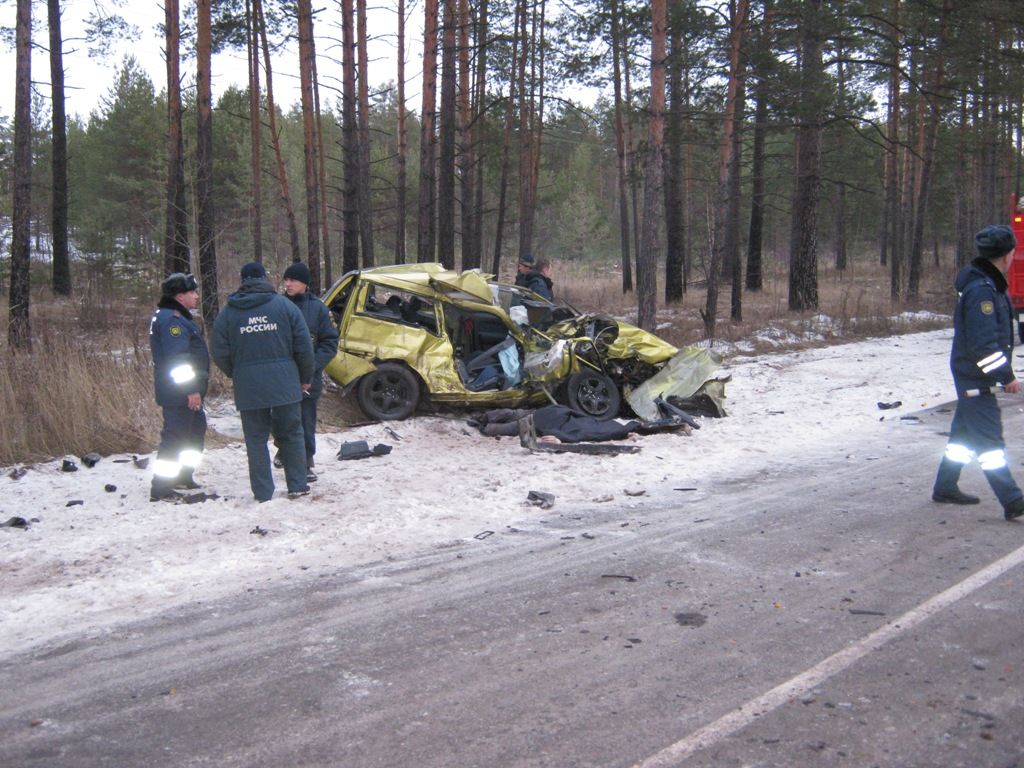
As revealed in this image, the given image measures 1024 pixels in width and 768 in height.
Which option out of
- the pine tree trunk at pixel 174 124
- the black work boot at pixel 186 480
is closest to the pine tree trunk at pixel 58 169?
the pine tree trunk at pixel 174 124

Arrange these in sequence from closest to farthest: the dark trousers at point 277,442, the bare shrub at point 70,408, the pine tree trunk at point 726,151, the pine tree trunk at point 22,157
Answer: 1. the dark trousers at point 277,442
2. the bare shrub at point 70,408
3. the pine tree trunk at point 22,157
4. the pine tree trunk at point 726,151

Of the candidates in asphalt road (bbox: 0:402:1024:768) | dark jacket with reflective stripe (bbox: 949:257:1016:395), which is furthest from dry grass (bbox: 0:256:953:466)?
dark jacket with reflective stripe (bbox: 949:257:1016:395)

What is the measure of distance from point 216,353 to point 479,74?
2201 centimetres

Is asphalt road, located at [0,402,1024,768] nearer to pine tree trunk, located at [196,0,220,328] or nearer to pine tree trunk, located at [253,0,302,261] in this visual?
pine tree trunk, located at [196,0,220,328]

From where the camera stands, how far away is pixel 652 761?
10.1 feet

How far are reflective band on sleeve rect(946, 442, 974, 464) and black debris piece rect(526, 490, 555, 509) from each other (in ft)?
9.57

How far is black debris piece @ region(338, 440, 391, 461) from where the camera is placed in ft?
27.6

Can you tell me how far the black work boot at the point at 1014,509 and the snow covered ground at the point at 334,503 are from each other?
3.14 feet

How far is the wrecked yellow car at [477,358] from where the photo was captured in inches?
391

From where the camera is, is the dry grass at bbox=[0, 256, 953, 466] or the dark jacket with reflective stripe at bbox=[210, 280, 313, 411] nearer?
the dark jacket with reflective stripe at bbox=[210, 280, 313, 411]

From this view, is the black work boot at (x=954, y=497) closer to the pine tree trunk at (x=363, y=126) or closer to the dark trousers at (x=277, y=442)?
the dark trousers at (x=277, y=442)

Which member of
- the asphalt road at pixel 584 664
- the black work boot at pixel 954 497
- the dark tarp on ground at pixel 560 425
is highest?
the dark tarp on ground at pixel 560 425

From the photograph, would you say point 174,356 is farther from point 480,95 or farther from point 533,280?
point 480,95

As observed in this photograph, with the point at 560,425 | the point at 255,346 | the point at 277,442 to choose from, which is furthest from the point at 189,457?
the point at 560,425
